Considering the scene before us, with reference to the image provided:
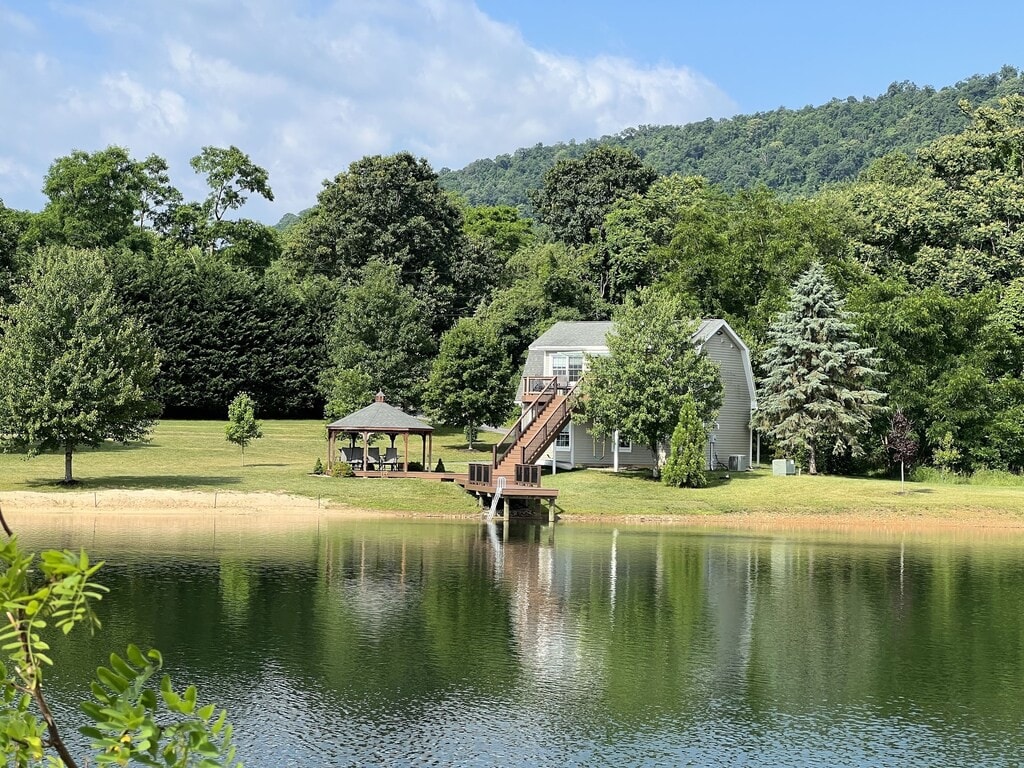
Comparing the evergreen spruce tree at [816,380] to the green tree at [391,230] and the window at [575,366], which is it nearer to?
the window at [575,366]

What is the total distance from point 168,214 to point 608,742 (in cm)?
7876

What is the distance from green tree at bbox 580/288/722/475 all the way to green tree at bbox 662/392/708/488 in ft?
3.02

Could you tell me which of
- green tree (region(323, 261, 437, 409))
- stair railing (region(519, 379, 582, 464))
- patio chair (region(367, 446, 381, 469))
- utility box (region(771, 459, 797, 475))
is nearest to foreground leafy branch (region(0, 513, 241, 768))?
stair railing (region(519, 379, 582, 464))

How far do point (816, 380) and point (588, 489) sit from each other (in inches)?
515

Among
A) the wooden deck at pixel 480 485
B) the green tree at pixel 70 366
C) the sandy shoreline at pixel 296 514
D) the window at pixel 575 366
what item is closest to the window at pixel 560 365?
the window at pixel 575 366

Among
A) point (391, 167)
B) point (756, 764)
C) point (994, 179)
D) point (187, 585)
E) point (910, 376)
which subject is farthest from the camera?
point (391, 167)

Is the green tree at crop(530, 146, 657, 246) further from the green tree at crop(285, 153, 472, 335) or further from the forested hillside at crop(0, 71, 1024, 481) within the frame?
the green tree at crop(285, 153, 472, 335)

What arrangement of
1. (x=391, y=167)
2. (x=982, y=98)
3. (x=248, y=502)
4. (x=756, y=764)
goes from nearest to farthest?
(x=756, y=764) → (x=248, y=502) → (x=391, y=167) → (x=982, y=98)

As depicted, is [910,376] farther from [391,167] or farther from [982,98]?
[982,98]

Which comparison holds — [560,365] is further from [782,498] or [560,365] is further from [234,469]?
[234,469]

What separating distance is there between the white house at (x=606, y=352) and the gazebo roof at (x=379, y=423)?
6723mm

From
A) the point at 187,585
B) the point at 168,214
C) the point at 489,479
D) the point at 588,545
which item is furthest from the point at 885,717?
the point at 168,214

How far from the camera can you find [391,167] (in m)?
85.1

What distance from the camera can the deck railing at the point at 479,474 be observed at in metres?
47.5
